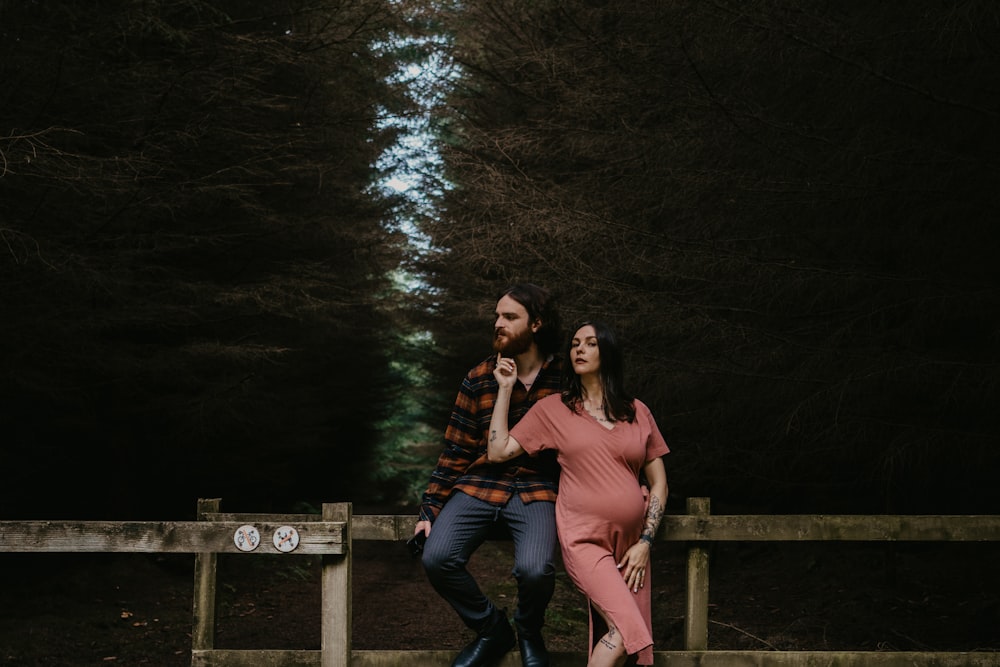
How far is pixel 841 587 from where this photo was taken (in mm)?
10141

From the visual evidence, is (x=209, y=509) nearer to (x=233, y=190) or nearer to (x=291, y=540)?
(x=291, y=540)

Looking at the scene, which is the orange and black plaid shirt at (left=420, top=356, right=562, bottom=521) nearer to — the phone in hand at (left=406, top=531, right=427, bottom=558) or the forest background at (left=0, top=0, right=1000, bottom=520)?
the phone in hand at (left=406, top=531, right=427, bottom=558)

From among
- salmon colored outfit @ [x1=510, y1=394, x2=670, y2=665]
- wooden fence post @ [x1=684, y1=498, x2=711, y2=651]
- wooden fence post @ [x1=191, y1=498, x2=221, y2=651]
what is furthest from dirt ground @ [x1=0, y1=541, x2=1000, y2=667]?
salmon colored outfit @ [x1=510, y1=394, x2=670, y2=665]

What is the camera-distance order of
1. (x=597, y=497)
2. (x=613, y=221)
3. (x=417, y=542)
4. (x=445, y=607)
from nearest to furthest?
(x=597, y=497) < (x=417, y=542) < (x=613, y=221) < (x=445, y=607)

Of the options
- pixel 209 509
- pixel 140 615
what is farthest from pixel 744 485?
pixel 209 509

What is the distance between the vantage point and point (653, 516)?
4000mm

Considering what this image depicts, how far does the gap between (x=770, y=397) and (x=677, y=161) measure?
208cm

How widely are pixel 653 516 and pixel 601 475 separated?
1.16 ft

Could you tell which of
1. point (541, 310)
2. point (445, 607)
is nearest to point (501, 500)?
point (541, 310)

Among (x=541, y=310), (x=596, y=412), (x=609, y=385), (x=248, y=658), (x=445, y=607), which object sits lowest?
(x=248, y=658)

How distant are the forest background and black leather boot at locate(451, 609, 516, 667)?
10.5 ft

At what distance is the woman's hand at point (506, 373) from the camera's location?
3955 millimetres

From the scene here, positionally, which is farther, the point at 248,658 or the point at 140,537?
the point at 248,658

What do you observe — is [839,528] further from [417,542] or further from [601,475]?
[417,542]
